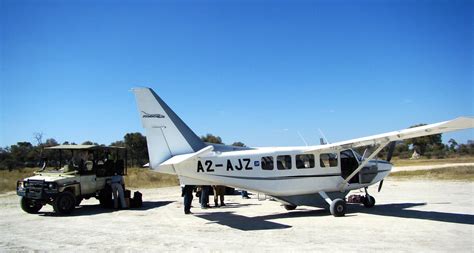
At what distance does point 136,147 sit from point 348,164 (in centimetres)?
5831

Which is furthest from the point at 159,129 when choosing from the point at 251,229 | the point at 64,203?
the point at 64,203

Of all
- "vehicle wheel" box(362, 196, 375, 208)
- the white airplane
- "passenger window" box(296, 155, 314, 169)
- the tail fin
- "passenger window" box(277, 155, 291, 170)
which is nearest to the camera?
the white airplane

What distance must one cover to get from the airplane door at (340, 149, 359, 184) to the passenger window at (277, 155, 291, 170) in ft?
7.61

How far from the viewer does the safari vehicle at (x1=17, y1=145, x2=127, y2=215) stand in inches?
579

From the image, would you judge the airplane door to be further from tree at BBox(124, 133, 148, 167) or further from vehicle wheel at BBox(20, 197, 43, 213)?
tree at BBox(124, 133, 148, 167)

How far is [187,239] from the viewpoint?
31.8ft

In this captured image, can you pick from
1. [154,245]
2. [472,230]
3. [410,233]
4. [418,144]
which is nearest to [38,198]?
[154,245]

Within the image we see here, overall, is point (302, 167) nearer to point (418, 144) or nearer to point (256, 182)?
point (256, 182)

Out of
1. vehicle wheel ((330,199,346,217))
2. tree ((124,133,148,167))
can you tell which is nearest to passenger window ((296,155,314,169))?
vehicle wheel ((330,199,346,217))

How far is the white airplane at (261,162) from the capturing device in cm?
1277

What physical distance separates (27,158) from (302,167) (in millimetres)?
47538

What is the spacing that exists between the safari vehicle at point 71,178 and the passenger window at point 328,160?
9031mm

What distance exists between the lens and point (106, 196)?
17.0 m

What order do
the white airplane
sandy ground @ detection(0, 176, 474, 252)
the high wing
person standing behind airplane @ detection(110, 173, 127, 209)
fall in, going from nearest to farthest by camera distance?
1. sandy ground @ detection(0, 176, 474, 252)
2. the high wing
3. the white airplane
4. person standing behind airplane @ detection(110, 173, 127, 209)
